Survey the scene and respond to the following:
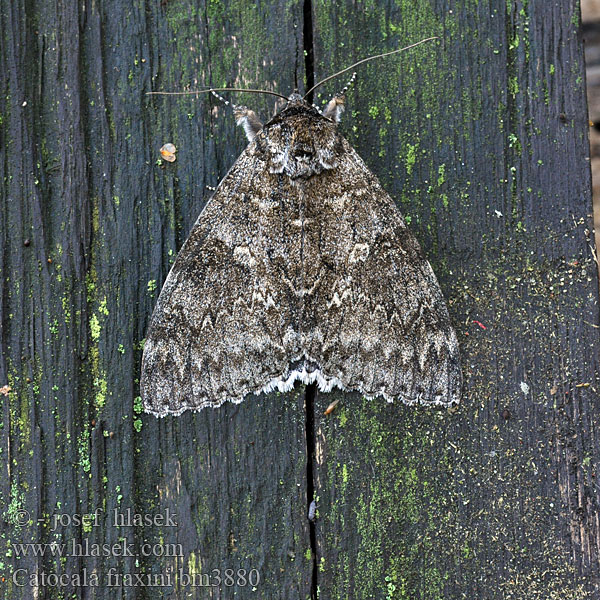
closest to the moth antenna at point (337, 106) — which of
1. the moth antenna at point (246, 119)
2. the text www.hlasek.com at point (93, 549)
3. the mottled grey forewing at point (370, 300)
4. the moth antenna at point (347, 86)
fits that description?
the moth antenna at point (347, 86)

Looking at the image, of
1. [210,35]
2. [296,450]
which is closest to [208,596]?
[296,450]

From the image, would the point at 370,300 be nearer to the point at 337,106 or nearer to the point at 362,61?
the point at 337,106

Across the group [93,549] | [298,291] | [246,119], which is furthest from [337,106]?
[93,549]

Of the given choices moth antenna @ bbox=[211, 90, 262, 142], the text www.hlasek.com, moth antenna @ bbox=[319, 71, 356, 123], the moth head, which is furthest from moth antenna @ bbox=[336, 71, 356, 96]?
the text www.hlasek.com

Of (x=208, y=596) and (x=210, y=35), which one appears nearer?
(x=208, y=596)

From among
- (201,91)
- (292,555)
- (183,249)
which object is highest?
(201,91)

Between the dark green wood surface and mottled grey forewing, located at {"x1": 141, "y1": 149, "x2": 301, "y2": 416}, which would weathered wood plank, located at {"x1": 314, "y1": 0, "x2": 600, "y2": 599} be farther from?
mottled grey forewing, located at {"x1": 141, "y1": 149, "x2": 301, "y2": 416}

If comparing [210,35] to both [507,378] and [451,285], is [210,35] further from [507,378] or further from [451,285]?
[507,378]

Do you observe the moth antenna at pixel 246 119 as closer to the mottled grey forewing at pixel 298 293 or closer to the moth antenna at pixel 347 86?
the mottled grey forewing at pixel 298 293
